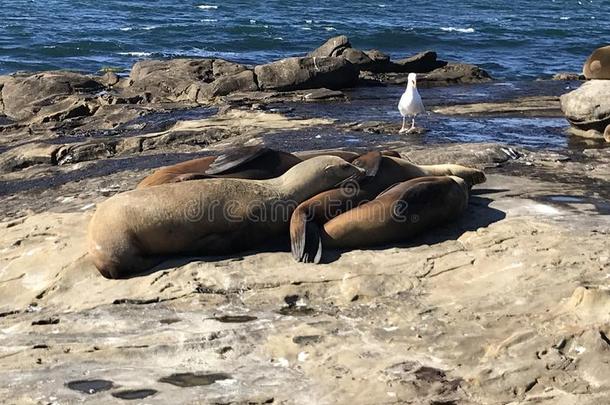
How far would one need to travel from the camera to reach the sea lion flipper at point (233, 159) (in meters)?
7.25

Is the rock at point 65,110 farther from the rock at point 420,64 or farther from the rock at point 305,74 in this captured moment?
the rock at point 420,64

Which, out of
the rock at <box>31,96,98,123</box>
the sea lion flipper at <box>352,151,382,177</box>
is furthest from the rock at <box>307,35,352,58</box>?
the sea lion flipper at <box>352,151,382,177</box>

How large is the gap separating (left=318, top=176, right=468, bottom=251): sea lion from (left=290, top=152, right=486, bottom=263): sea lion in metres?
0.14

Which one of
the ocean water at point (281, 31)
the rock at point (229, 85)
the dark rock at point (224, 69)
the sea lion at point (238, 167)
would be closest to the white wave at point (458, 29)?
the ocean water at point (281, 31)

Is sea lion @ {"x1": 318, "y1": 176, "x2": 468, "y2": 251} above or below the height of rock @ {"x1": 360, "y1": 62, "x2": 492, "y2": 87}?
above

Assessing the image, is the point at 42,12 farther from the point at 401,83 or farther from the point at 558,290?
the point at 558,290

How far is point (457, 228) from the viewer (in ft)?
22.5

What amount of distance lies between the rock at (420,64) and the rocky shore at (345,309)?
10.1 meters

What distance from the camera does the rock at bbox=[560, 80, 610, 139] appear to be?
452 inches

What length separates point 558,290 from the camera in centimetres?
543

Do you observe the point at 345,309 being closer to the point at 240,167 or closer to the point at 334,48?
the point at 240,167

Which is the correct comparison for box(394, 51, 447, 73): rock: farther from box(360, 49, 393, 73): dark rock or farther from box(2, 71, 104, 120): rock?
box(2, 71, 104, 120): rock

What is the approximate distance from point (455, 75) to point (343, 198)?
1316cm

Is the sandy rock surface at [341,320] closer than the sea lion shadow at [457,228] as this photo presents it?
Yes
